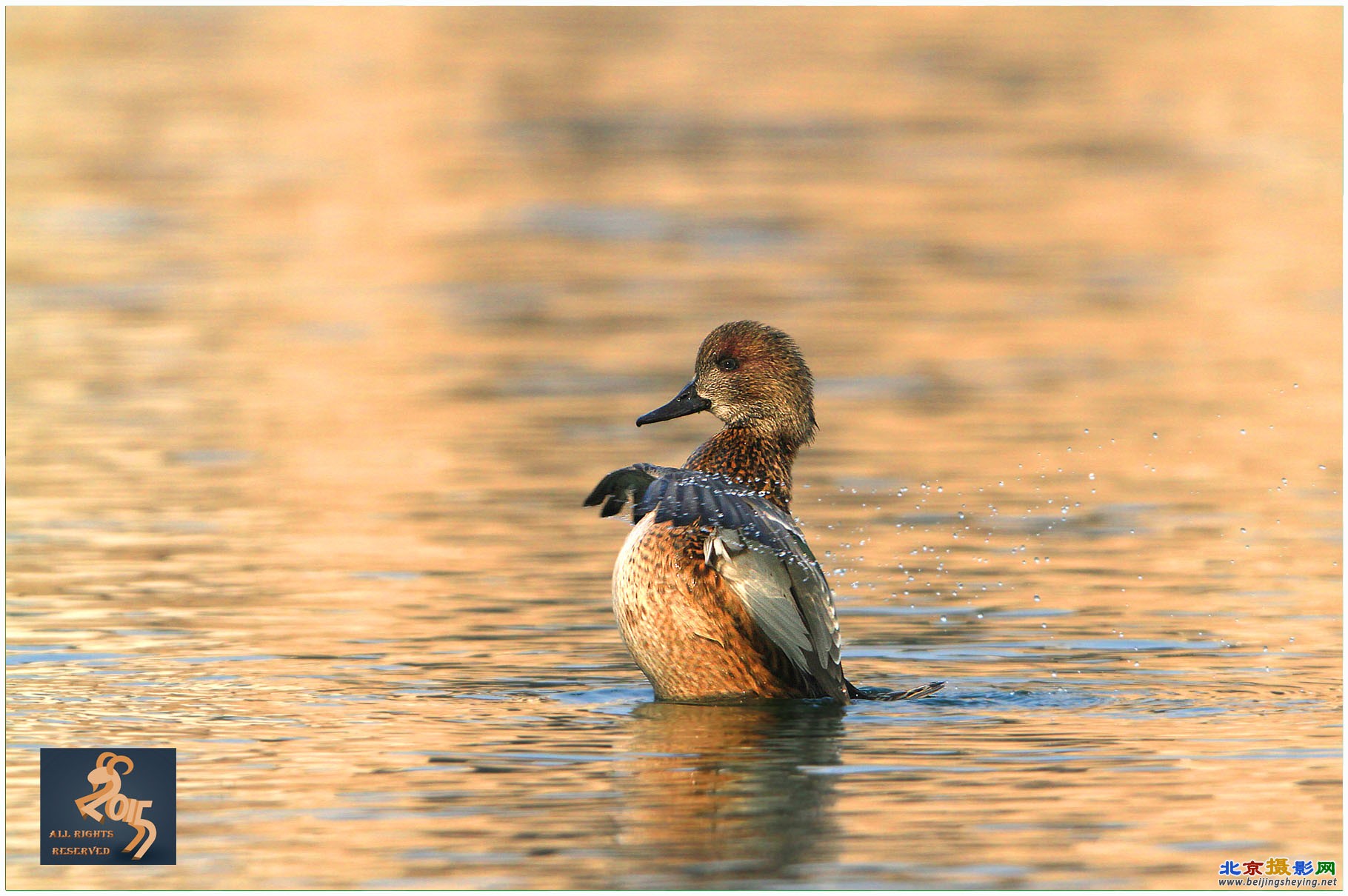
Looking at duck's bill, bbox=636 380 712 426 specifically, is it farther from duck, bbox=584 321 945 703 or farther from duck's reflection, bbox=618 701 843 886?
duck's reflection, bbox=618 701 843 886

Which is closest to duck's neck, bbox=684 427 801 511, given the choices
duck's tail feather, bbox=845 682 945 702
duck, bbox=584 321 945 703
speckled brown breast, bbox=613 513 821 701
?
duck, bbox=584 321 945 703

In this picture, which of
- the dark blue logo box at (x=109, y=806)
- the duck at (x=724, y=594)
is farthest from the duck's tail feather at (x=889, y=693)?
the dark blue logo box at (x=109, y=806)

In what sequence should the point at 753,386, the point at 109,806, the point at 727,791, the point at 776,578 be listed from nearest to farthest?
1. the point at 109,806
2. the point at 727,791
3. the point at 776,578
4. the point at 753,386

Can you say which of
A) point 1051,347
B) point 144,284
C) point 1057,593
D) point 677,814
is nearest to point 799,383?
point 1057,593

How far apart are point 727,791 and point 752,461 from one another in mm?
1992

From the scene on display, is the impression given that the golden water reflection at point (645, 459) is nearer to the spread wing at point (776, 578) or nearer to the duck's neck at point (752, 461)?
the spread wing at point (776, 578)

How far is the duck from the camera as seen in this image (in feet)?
25.9

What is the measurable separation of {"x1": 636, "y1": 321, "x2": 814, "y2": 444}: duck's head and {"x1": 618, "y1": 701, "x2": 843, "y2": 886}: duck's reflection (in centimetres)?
117

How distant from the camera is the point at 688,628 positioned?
819 cm

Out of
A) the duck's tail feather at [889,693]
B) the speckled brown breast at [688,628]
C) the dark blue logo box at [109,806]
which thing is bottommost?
the dark blue logo box at [109,806]

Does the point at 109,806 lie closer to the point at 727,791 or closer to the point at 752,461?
the point at 727,791

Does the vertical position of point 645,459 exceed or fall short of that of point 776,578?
it exceeds it

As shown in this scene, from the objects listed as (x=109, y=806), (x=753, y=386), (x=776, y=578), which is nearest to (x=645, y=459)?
(x=753, y=386)

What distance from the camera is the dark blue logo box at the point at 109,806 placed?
6543 millimetres
